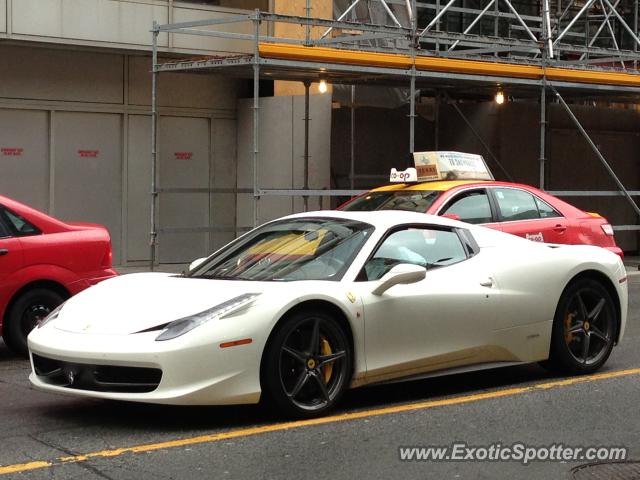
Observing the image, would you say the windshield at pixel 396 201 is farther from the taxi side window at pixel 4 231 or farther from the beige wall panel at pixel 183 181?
the beige wall panel at pixel 183 181

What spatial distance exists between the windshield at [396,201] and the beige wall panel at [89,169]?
278 inches

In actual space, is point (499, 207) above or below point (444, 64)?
below

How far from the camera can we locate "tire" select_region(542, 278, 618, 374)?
8.38 m

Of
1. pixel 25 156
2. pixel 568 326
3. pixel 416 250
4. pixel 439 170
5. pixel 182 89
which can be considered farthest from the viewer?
pixel 182 89

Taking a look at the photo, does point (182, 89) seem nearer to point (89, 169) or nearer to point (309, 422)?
point (89, 169)

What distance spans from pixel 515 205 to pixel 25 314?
537 cm

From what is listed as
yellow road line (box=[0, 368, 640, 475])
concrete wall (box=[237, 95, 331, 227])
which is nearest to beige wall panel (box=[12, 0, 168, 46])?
concrete wall (box=[237, 95, 331, 227])

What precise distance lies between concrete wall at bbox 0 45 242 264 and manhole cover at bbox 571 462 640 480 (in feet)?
38.8

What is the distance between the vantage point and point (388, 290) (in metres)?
7.37

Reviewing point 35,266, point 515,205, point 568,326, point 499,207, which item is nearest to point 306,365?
point 568,326

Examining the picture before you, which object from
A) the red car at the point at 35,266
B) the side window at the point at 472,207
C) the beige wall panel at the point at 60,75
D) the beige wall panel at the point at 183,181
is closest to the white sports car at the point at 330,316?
the red car at the point at 35,266

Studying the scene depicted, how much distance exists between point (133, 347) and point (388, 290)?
1792 mm

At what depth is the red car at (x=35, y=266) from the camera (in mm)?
9812

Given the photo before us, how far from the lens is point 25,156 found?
17516mm
